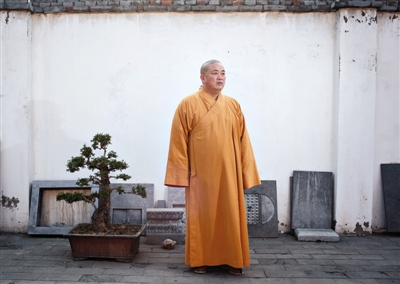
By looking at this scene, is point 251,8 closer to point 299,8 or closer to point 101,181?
point 299,8

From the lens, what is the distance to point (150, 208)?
15.7 ft

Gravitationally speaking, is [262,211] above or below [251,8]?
below

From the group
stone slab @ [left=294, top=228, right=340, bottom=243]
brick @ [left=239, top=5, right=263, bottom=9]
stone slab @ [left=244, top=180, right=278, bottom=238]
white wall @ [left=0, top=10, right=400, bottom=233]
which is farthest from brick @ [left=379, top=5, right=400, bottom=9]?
stone slab @ [left=294, top=228, right=340, bottom=243]

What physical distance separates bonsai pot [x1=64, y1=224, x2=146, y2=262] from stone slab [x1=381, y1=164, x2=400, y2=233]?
3142mm

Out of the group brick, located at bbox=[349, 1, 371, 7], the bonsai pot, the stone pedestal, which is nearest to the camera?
the bonsai pot

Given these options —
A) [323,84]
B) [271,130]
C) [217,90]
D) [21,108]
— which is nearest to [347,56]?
[323,84]

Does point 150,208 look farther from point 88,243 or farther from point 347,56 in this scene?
point 347,56

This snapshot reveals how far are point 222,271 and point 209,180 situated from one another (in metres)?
0.88

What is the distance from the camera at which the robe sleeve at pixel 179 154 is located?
3.66 m

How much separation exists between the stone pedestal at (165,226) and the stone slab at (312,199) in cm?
143

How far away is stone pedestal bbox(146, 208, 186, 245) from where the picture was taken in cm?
462

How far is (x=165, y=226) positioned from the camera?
4.64 m

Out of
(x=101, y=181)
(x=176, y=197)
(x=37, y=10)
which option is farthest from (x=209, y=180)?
(x=37, y=10)

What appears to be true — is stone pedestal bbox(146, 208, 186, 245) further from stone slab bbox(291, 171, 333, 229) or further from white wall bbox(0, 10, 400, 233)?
stone slab bbox(291, 171, 333, 229)
